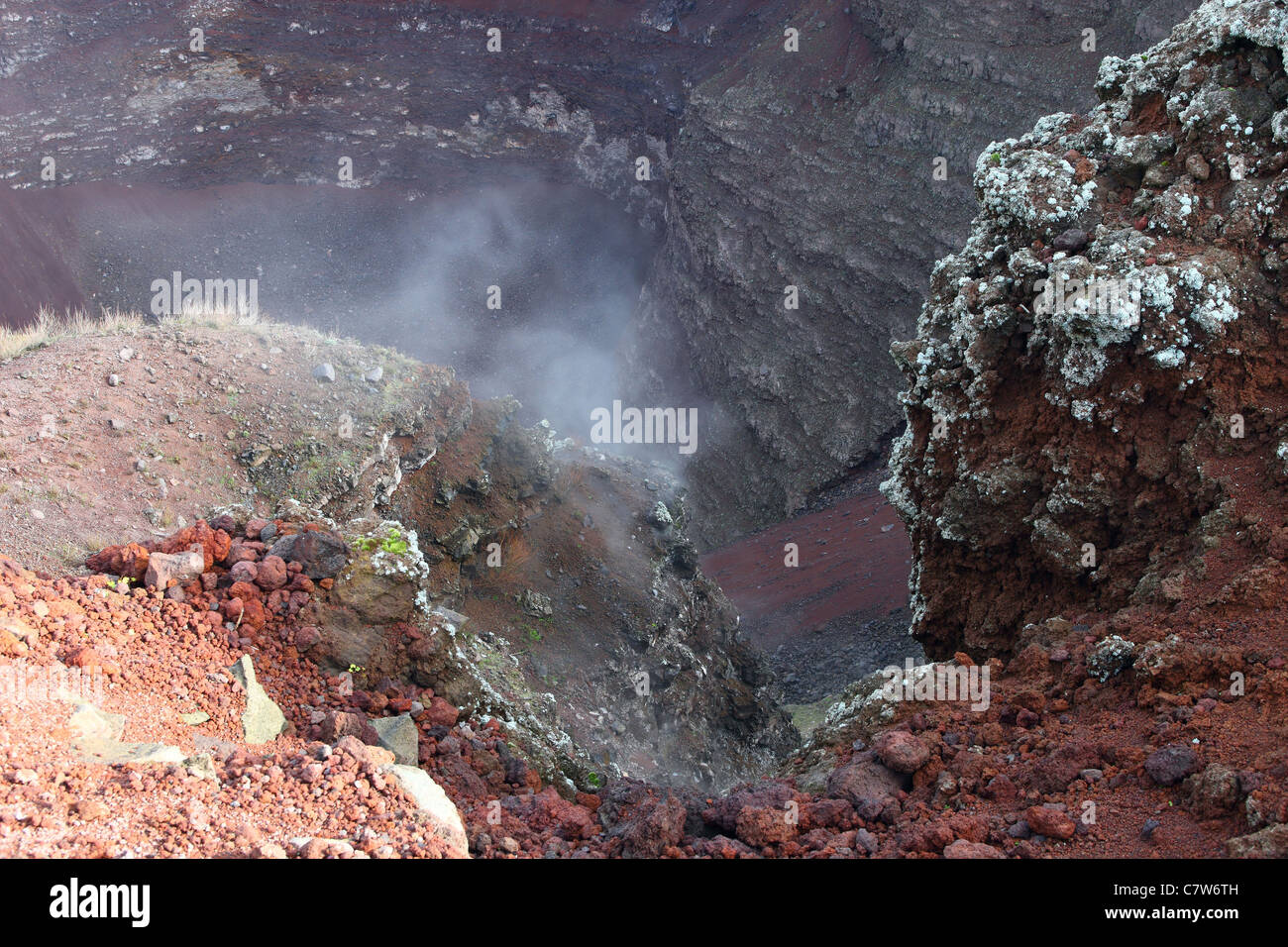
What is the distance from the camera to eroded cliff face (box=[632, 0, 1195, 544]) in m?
24.6

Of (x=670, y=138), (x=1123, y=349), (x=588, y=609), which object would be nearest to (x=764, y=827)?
(x=1123, y=349)

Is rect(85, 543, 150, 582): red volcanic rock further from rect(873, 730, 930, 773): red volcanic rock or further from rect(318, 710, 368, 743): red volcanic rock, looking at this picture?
rect(873, 730, 930, 773): red volcanic rock

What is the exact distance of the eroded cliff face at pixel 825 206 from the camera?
80.6 ft

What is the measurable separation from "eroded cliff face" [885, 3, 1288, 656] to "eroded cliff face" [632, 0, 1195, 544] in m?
14.6

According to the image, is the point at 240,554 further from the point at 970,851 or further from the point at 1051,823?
the point at 1051,823

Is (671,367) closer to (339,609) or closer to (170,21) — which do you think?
(170,21)

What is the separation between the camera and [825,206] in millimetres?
27141

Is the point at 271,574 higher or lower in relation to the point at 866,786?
higher

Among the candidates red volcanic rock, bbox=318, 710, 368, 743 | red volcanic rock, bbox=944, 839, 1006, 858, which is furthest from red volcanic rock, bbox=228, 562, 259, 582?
red volcanic rock, bbox=944, 839, 1006, 858

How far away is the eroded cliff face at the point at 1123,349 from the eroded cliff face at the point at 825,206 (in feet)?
47.8

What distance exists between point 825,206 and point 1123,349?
1927 cm

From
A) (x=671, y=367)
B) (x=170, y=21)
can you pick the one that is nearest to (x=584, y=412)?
(x=671, y=367)

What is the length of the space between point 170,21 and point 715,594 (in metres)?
25.7

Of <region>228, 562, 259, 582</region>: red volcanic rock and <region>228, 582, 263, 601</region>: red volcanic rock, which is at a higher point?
<region>228, 562, 259, 582</region>: red volcanic rock
